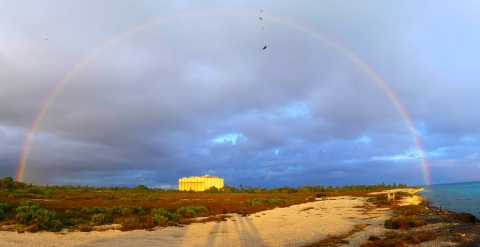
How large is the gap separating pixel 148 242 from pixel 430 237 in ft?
57.0

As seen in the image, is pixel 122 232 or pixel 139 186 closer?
pixel 122 232

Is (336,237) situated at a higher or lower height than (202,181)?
lower

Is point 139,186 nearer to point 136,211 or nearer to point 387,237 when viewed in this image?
point 136,211

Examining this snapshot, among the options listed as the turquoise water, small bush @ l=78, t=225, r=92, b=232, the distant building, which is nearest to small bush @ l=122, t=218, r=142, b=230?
small bush @ l=78, t=225, r=92, b=232

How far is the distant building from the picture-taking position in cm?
14962

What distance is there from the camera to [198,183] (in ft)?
496

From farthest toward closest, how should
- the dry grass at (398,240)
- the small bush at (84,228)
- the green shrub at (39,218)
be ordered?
the small bush at (84,228) < the green shrub at (39,218) < the dry grass at (398,240)

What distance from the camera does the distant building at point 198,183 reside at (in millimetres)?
149625

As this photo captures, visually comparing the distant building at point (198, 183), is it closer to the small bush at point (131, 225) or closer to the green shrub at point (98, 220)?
the green shrub at point (98, 220)

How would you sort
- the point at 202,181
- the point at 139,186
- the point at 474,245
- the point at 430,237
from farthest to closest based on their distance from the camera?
the point at 139,186 < the point at 202,181 < the point at 430,237 < the point at 474,245

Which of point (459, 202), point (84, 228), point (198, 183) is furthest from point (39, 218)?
point (198, 183)

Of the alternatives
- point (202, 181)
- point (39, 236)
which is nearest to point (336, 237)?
point (39, 236)

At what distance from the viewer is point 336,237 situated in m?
22.5

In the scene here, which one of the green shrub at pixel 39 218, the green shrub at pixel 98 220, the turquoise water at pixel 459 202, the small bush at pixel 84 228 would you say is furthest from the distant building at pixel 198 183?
the small bush at pixel 84 228
